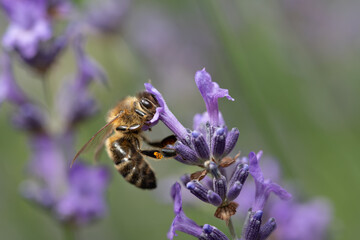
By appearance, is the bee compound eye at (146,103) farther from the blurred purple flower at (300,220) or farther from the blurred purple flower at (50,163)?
the blurred purple flower at (50,163)

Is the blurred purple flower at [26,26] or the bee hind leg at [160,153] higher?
the blurred purple flower at [26,26]

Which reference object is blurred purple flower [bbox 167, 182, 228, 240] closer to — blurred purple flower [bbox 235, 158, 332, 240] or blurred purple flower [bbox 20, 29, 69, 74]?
blurred purple flower [bbox 235, 158, 332, 240]

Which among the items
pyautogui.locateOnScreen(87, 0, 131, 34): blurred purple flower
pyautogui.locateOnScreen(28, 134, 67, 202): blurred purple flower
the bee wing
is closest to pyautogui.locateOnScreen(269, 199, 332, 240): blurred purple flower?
the bee wing

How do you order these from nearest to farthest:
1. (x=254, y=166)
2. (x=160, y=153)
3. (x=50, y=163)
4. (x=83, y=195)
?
1. (x=254, y=166)
2. (x=160, y=153)
3. (x=83, y=195)
4. (x=50, y=163)

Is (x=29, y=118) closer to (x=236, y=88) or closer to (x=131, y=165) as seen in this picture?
(x=131, y=165)

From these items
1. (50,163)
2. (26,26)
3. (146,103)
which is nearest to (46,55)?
(26,26)

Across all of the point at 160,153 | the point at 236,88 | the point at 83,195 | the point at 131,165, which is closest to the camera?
the point at 160,153

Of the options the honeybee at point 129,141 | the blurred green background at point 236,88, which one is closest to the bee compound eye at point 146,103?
the honeybee at point 129,141
